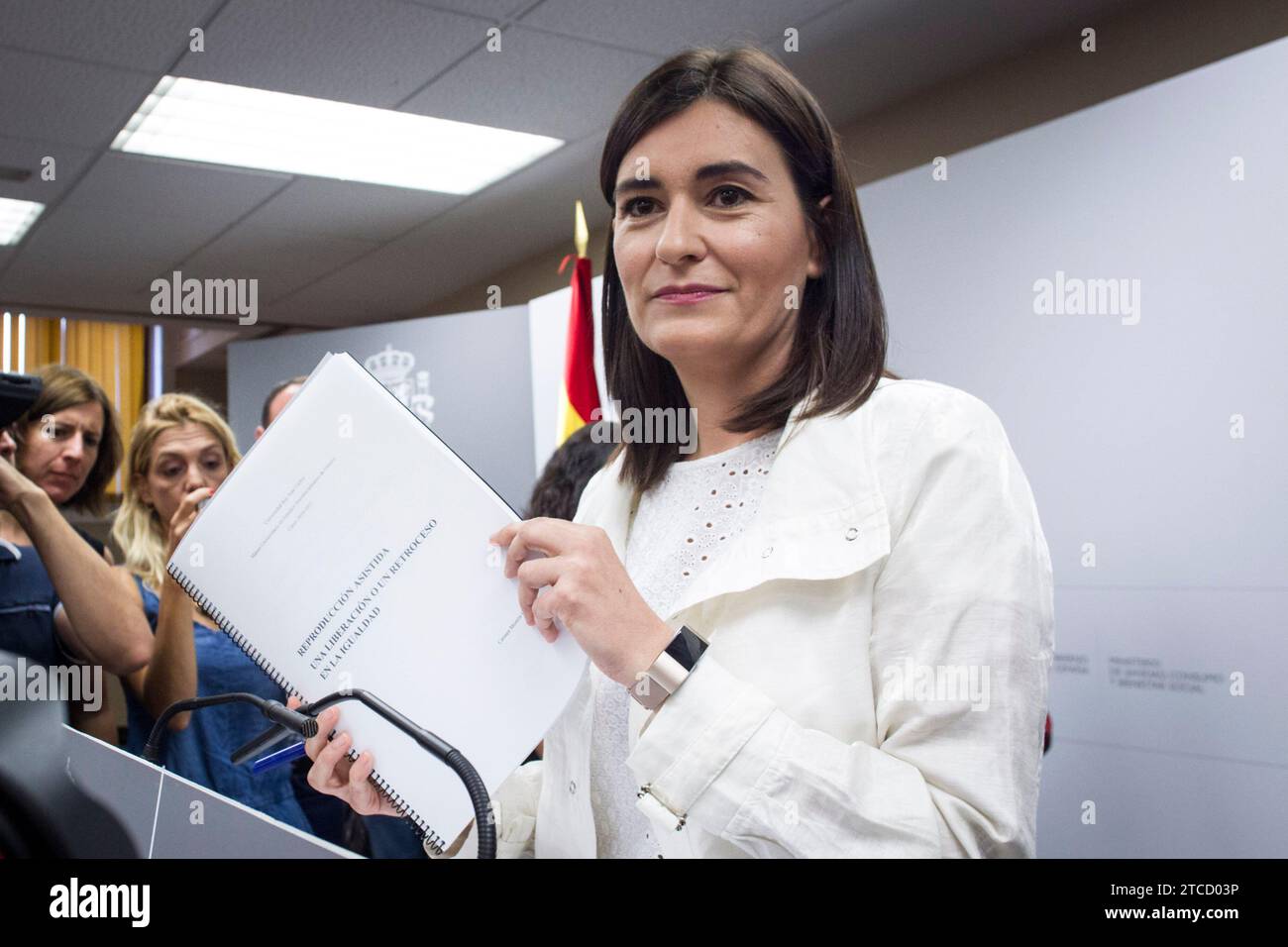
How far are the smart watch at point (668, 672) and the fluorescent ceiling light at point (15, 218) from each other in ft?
13.4

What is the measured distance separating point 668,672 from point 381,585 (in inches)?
6.9

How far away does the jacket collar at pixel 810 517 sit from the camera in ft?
2.14

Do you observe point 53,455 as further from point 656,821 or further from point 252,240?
point 252,240

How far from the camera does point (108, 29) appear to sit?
260cm

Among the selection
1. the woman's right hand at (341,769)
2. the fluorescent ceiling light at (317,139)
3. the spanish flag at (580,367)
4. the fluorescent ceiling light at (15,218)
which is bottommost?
the woman's right hand at (341,769)

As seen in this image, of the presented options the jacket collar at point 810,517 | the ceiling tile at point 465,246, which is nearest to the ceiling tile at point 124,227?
the ceiling tile at point 465,246

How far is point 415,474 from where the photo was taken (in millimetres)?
622

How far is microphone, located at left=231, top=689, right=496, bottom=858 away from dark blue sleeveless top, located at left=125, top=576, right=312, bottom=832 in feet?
2.67

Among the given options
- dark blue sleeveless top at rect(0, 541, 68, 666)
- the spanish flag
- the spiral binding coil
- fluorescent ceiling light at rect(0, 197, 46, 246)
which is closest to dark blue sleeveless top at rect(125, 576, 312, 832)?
dark blue sleeveless top at rect(0, 541, 68, 666)

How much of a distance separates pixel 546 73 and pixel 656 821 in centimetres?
270

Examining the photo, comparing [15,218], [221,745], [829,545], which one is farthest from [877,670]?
[15,218]

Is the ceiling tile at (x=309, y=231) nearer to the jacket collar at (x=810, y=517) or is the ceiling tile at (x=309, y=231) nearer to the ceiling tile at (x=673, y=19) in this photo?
the ceiling tile at (x=673, y=19)

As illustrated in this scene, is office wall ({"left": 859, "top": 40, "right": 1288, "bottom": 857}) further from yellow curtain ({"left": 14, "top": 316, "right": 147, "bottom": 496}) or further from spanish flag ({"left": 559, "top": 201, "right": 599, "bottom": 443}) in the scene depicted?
yellow curtain ({"left": 14, "top": 316, "right": 147, "bottom": 496})

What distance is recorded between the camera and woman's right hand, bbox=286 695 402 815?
2.06 ft
